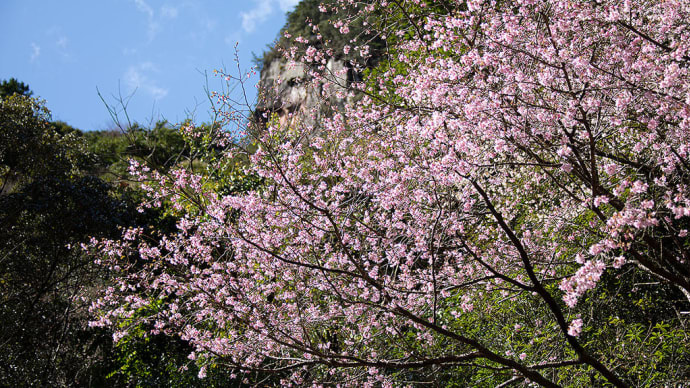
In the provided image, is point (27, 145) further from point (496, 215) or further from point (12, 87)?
point (12, 87)

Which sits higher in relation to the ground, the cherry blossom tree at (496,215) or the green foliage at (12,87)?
the green foliage at (12,87)

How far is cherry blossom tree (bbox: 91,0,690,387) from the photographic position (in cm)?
299

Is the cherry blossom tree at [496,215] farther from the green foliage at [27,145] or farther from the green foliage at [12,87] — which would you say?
the green foliage at [12,87]

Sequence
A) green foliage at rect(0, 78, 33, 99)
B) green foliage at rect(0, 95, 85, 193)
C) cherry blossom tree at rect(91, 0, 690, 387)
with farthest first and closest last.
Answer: green foliage at rect(0, 78, 33, 99) → green foliage at rect(0, 95, 85, 193) → cherry blossom tree at rect(91, 0, 690, 387)

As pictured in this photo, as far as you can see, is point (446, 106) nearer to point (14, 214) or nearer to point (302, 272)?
point (302, 272)

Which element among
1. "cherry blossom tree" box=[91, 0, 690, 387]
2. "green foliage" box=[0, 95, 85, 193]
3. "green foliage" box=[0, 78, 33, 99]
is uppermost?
"green foliage" box=[0, 78, 33, 99]

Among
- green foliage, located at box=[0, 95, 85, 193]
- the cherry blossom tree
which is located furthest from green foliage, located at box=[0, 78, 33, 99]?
the cherry blossom tree

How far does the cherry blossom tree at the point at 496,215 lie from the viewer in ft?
9.81

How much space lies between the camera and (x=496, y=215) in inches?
125

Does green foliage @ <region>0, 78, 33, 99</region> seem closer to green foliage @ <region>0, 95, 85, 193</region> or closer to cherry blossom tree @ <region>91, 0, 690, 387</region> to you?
green foliage @ <region>0, 95, 85, 193</region>

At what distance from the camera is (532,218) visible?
17.6ft

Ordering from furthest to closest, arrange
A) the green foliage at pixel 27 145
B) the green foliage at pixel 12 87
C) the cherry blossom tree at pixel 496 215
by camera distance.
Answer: the green foliage at pixel 12 87 < the green foliage at pixel 27 145 < the cherry blossom tree at pixel 496 215

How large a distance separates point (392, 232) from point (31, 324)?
6.61 metres

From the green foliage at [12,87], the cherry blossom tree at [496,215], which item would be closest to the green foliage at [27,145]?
the cherry blossom tree at [496,215]
